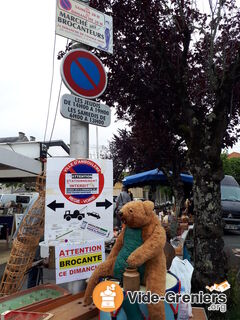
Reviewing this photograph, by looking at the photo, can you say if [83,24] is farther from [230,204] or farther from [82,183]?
[230,204]

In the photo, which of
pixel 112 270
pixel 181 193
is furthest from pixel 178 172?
pixel 112 270

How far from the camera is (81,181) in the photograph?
9.57 feet

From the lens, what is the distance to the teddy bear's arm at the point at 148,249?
2091mm

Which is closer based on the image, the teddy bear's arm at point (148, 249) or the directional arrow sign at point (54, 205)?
the teddy bear's arm at point (148, 249)

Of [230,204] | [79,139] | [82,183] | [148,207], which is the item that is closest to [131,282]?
[148,207]

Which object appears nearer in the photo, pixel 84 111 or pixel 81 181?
pixel 81 181

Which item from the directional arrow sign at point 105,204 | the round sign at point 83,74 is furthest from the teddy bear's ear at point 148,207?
the round sign at point 83,74

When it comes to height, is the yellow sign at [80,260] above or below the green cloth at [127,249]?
below

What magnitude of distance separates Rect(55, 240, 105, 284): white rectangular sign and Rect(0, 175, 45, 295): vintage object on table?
24.5 inches

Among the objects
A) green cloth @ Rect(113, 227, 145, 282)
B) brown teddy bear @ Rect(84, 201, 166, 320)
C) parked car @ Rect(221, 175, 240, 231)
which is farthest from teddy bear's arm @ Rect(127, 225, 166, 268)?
parked car @ Rect(221, 175, 240, 231)

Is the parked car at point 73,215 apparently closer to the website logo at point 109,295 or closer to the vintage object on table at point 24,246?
the vintage object on table at point 24,246

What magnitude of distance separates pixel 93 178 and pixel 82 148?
306 millimetres

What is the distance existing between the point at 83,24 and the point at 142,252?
2229 mm

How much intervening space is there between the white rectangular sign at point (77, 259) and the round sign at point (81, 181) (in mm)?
400
